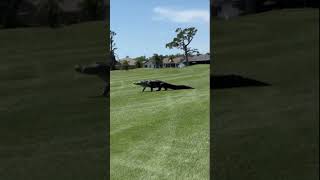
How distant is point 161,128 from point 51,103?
325cm

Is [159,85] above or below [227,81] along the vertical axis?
below

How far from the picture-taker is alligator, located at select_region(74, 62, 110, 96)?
12.2 ft

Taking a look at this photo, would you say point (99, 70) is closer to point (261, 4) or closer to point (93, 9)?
point (93, 9)

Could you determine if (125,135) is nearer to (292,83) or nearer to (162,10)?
(162,10)

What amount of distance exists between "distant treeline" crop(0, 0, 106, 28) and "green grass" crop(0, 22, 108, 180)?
0.23 feet

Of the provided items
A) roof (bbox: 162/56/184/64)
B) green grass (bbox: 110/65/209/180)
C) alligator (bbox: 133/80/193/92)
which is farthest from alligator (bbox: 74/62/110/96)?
roof (bbox: 162/56/184/64)

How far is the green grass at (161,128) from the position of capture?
5.16 meters

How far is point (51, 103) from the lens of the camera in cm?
380

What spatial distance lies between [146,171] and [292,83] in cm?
229

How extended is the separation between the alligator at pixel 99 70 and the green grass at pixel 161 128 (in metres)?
1.50

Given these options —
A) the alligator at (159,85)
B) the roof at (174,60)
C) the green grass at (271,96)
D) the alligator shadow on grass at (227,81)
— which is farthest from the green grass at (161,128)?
the alligator shadow on grass at (227,81)

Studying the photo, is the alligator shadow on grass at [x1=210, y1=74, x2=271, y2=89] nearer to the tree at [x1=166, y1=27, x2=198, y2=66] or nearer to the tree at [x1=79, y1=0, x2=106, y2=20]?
the tree at [x1=79, y1=0, x2=106, y2=20]

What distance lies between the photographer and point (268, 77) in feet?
11.2

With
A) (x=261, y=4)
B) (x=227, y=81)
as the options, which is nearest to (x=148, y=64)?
(x=227, y=81)
